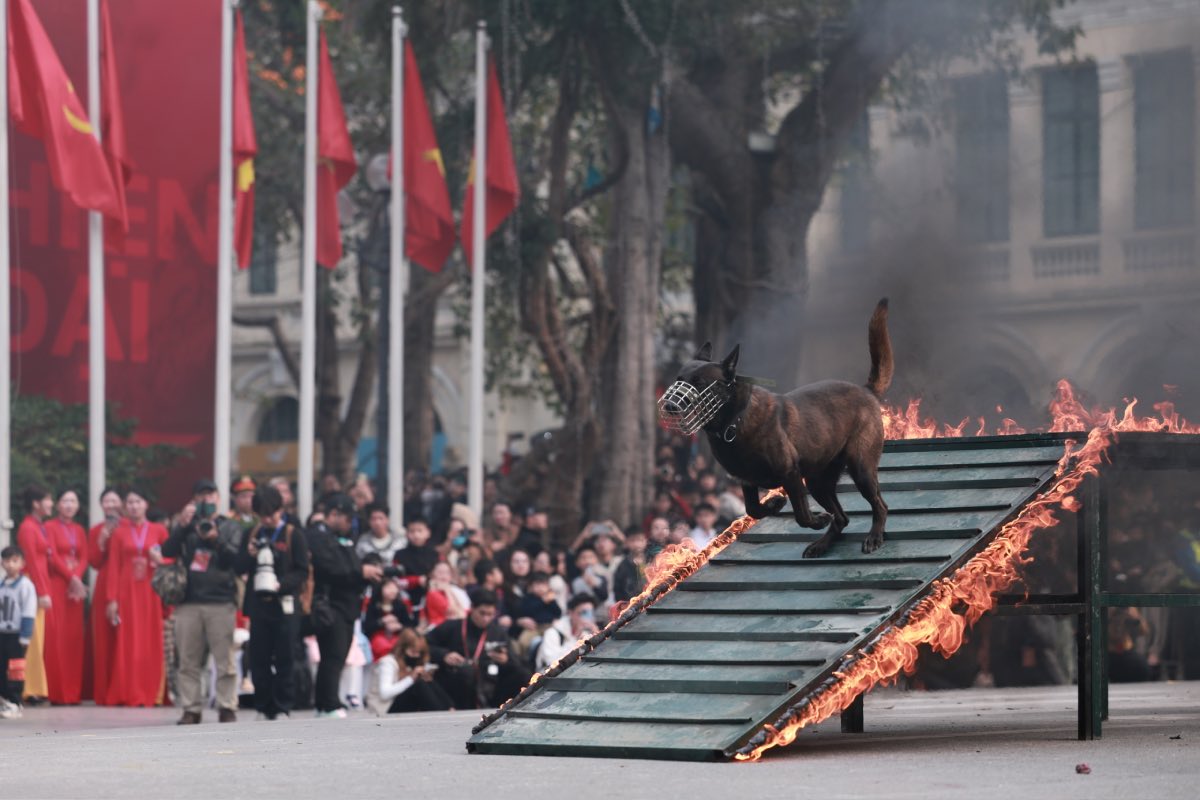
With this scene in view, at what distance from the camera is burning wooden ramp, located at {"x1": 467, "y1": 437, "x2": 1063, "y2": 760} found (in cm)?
1127

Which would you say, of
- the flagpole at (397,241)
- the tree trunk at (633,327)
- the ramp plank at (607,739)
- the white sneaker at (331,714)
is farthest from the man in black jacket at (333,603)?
the tree trunk at (633,327)

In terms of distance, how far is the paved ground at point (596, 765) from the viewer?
394 inches

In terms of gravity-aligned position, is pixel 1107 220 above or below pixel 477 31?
below

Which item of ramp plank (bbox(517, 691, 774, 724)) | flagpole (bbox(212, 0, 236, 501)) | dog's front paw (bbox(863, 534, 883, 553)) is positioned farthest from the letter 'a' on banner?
ramp plank (bbox(517, 691, 774, 724))

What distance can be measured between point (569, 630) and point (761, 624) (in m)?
7.21

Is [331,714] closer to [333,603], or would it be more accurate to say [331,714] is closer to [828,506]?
[333,603]

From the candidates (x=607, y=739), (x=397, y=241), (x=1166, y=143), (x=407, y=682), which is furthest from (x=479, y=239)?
(x=607, y=739)

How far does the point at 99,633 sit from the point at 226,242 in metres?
4.64

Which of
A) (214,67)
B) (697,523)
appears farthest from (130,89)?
(697,523)

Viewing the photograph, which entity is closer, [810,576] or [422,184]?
[810,576]

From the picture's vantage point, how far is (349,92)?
33.9 metres

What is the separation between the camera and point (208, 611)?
17.5 m

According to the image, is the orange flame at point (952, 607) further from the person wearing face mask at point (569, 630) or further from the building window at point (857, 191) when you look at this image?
the building window at point (857, 191)

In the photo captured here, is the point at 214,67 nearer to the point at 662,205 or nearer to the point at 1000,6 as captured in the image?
the point at 662,205
